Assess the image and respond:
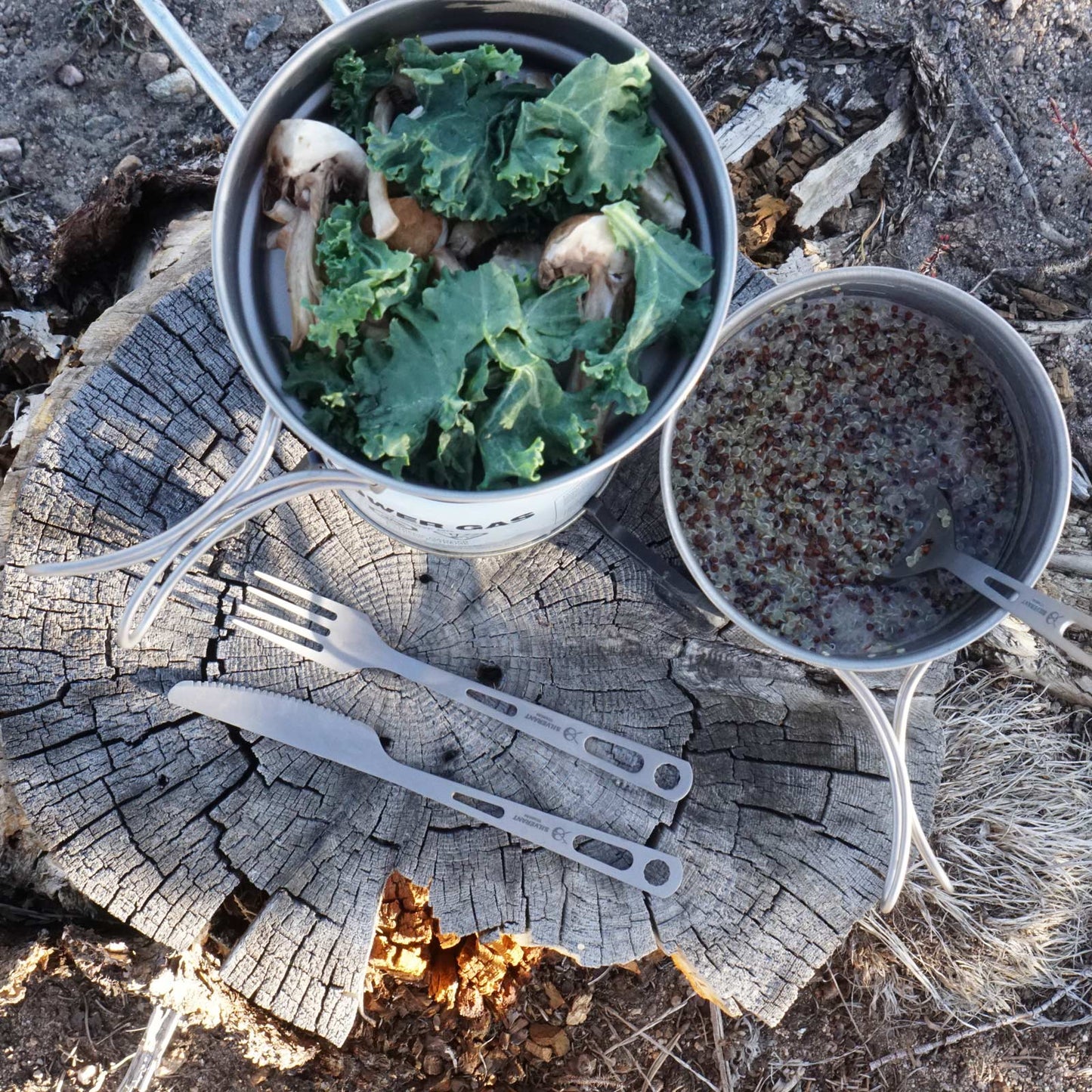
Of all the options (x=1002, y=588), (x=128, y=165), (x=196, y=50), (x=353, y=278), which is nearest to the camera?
(x=353, y=278)

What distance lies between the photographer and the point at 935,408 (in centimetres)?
200

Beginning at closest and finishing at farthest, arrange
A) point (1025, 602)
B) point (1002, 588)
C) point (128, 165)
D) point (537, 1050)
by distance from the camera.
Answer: point (1025, 602) < point (1002, 588) < point (537, 1050) < point (128, 165)

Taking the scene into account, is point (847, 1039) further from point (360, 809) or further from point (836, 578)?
point (360, 809)

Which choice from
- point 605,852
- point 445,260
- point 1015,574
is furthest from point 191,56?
point 1015,574

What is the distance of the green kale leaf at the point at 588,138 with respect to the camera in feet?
4.31

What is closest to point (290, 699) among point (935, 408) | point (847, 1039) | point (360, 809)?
point (360, 809)

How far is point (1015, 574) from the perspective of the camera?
6.10ft

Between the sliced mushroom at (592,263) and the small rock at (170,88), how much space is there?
2.04m

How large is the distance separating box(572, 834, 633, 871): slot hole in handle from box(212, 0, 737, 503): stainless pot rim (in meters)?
0.92

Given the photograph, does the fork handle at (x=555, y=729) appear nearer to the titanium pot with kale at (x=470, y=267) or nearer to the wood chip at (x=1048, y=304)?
the titanium pot with kale at (x=470, y=267)

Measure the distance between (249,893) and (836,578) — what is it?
4.68 feet

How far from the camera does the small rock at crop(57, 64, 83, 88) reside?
2.87 meters

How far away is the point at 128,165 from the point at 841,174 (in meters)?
2.08

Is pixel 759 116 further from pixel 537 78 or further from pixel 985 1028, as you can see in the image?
pixel 985 1028
